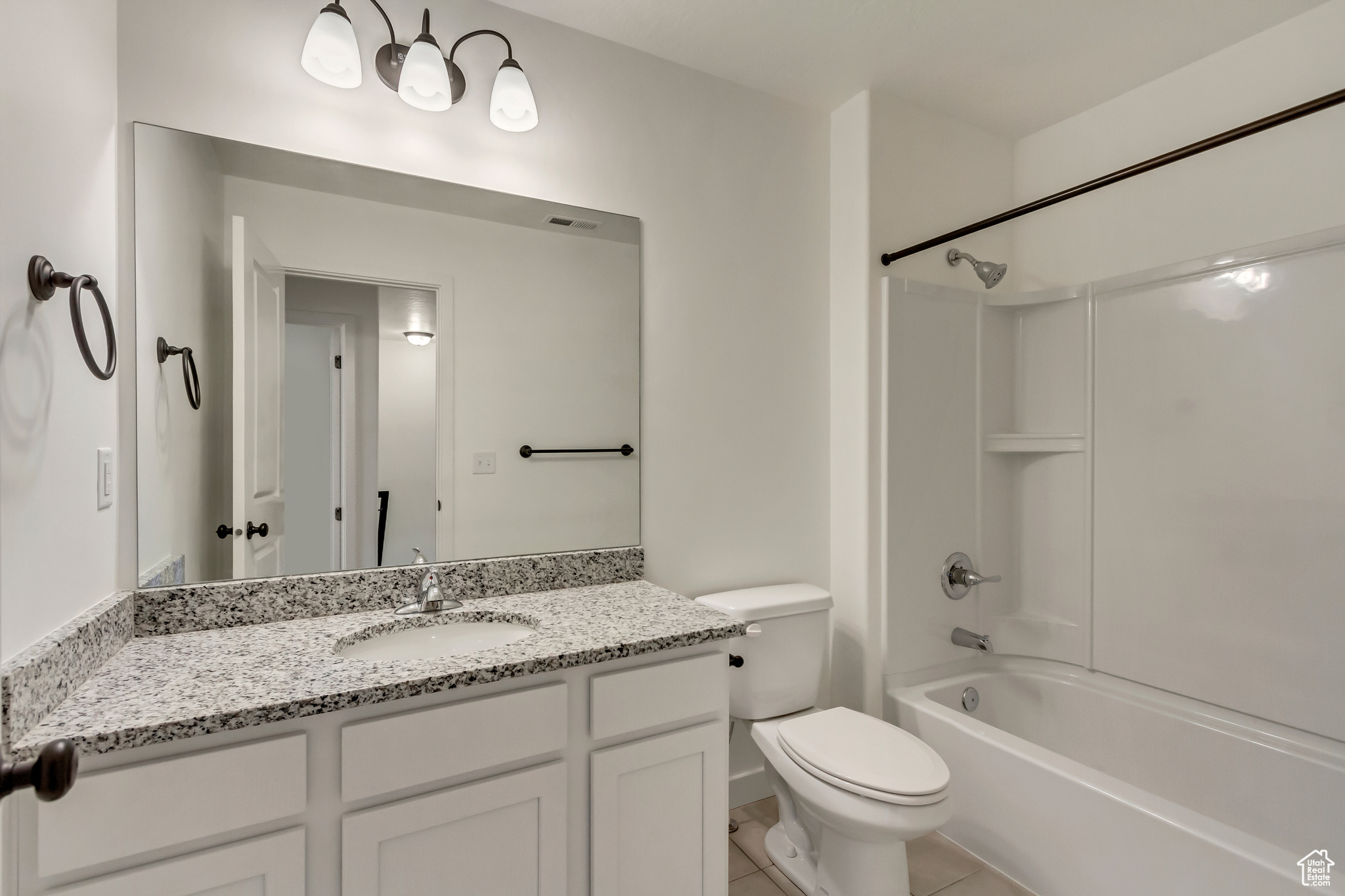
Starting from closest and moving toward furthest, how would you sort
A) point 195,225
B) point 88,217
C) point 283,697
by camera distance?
point 283,697 → point 88,217 → point 195,225

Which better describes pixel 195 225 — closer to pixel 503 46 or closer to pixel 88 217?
pixel 88 217

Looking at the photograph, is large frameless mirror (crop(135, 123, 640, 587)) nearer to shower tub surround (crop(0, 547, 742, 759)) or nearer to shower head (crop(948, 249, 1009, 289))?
shower tub surround (crop(0, 547, 742, 759))

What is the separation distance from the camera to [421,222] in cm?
163

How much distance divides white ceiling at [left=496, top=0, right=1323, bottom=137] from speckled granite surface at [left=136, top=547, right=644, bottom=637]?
4.97ft

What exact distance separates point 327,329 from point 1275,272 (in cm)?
259

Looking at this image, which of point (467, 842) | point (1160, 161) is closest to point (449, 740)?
point (467, 842)

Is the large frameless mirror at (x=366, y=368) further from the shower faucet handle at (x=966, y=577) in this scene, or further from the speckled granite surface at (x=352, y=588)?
the shower faucet handle at (x=966, y=577)

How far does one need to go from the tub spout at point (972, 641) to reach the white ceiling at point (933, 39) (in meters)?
1.91

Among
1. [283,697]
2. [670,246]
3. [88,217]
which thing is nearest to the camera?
[283,697]

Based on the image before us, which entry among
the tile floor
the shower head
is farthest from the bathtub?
the shower head

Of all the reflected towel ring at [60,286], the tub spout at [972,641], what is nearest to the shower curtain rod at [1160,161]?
the tub spout at [972,641]

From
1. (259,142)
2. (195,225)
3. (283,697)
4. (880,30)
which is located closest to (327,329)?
(195,225)

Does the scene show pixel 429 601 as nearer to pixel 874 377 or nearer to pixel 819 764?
pixel 819 764

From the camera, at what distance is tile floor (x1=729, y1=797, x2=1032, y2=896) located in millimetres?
1746
